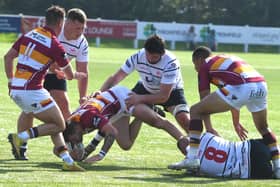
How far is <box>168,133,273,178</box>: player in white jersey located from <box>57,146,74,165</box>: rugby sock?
1.17 metres

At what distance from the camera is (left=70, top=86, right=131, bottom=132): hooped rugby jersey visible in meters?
9.91

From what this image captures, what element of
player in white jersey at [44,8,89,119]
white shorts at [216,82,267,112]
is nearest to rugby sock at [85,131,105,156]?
player in white jersey at [44,8,89,119]

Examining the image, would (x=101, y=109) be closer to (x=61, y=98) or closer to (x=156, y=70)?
(x=156, y=70)

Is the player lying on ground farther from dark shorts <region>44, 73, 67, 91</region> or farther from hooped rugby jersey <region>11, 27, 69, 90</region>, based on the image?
dark shorts <region>44, 73, 67, 91</region>

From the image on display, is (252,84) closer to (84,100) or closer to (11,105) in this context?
(84,100)

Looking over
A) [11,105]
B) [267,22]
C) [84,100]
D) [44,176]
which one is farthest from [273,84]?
[267,22]

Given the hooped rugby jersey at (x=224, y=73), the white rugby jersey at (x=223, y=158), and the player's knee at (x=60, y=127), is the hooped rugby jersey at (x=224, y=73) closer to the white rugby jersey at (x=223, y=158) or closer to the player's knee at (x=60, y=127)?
the white rugby jersey at (x=223, y=158)

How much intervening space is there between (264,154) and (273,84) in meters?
16.3

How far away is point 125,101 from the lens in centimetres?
1035

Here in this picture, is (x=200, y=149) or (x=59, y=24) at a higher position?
(x=59, y=24)

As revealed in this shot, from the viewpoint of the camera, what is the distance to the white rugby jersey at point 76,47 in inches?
446

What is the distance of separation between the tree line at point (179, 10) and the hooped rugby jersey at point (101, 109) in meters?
57.8

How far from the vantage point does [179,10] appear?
234ft

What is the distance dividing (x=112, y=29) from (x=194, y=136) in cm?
4588
